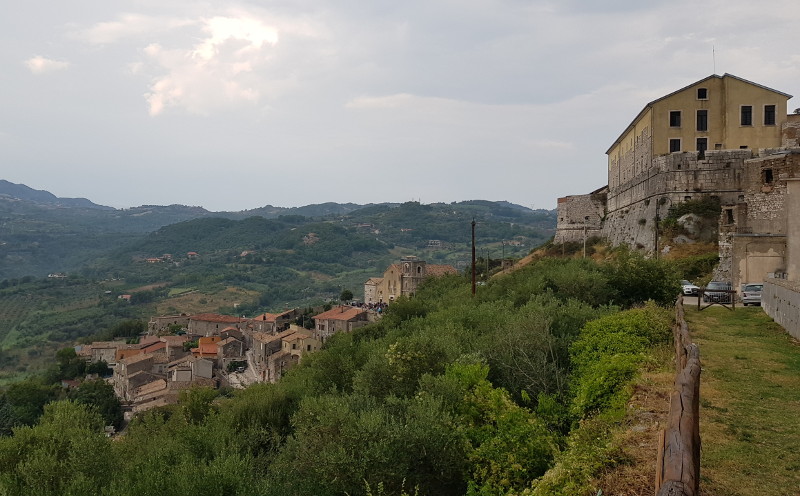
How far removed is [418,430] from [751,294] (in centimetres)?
1631

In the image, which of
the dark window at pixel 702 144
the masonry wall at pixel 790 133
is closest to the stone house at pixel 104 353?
the dark window at pixel 702 144

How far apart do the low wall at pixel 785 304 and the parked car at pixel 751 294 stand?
3.78m

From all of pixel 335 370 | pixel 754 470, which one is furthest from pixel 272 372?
pixel 754 470

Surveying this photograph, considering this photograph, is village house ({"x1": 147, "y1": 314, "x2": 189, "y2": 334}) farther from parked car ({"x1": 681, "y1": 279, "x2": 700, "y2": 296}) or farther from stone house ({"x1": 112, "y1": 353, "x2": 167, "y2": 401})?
parked car ({"x1": 681, "y1": 279, "x2": 700, "y2": 296})

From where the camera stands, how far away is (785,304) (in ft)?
44.3

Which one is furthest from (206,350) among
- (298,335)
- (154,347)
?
(298,335)

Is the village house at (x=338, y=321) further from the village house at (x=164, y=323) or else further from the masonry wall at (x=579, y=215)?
the village house at (x=164, y=323)

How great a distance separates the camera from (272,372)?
62.2m

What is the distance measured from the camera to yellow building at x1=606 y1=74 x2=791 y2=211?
113 feet

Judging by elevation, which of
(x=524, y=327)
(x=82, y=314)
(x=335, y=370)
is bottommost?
(x=82, y=314)

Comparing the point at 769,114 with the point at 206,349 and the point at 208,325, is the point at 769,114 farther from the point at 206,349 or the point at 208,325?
the point at 208,325

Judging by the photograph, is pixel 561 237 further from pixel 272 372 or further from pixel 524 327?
pixel 524 327

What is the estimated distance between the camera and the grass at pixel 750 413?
18.0 ft

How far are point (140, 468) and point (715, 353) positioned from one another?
484 inches
